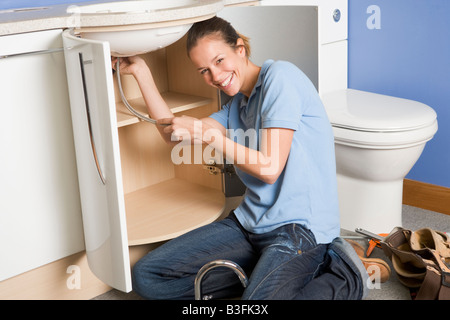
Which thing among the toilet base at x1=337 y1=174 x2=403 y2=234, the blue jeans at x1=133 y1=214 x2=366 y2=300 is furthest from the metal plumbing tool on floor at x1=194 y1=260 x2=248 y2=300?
the toilet base at x1=337 y1=174 x2=403 y2=234

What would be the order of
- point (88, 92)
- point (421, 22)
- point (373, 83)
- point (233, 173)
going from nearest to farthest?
point (88, 92) < point (233, 173) < point (421, 22) < point (373, 83)

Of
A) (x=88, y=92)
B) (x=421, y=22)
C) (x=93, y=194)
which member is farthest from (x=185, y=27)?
(x=421, y=22)

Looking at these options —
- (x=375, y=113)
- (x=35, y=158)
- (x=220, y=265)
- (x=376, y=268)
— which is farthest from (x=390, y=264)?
(x=35, y=158)

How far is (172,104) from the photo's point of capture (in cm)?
180

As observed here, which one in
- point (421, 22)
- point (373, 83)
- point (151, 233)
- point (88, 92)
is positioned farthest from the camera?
point (373, 83)

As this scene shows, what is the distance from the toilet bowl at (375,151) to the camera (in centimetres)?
185

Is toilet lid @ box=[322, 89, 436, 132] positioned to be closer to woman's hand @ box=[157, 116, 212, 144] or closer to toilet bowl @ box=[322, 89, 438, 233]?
toilet bowl @ box=[322, 89, 438, 233]

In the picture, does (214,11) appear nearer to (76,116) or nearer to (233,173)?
(76,116)

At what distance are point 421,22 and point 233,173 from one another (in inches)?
36.5

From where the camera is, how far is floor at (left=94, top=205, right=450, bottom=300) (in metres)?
1.66

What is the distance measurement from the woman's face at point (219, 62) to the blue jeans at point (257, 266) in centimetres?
39

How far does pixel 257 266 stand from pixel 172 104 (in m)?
0.63

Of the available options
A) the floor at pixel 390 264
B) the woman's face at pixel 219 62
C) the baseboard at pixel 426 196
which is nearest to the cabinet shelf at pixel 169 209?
the floor at pixel 390 264
